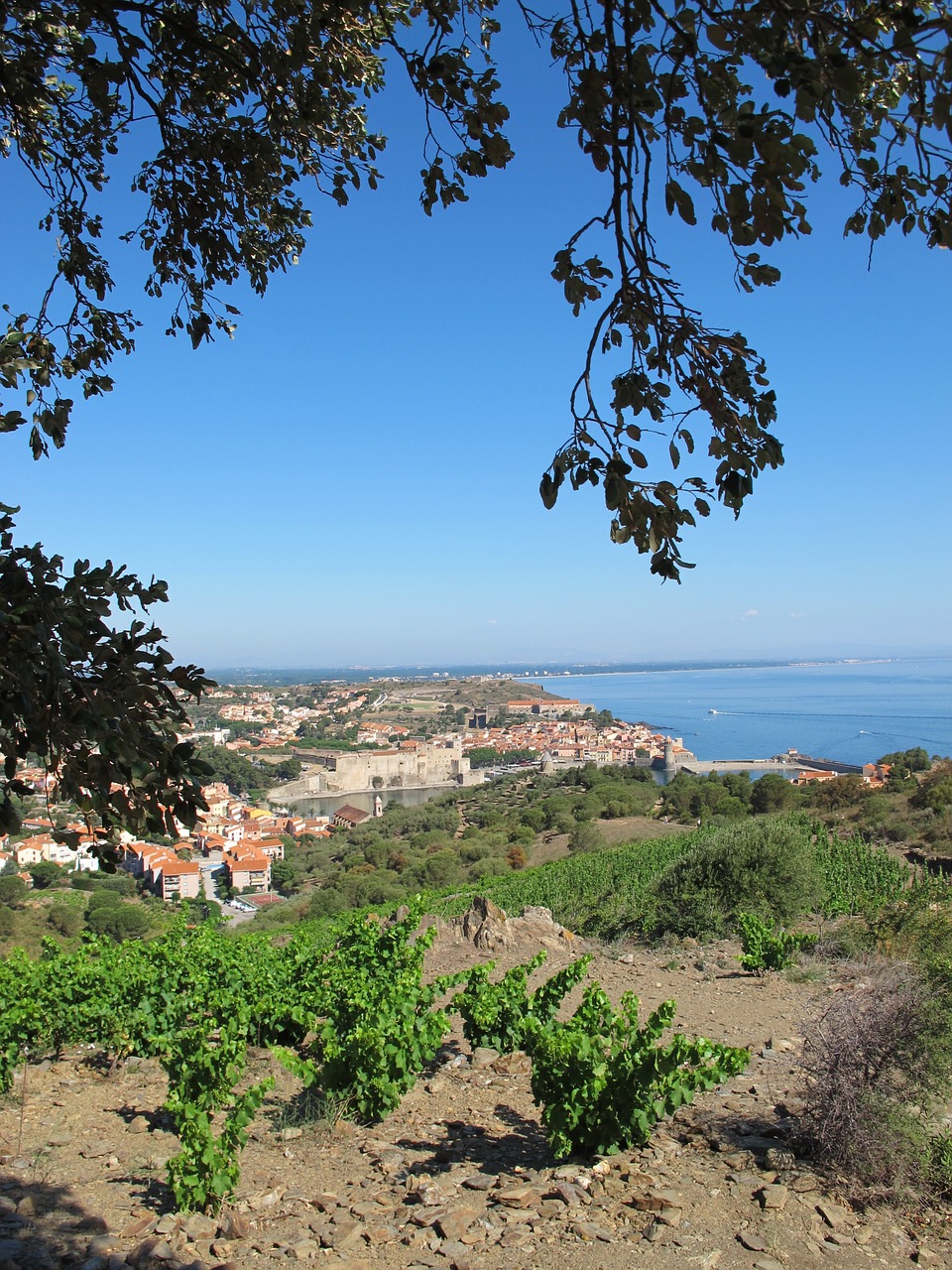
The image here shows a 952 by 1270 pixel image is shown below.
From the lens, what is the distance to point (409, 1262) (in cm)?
324

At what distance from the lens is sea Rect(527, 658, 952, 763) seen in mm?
55812

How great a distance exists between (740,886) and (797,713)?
264ft

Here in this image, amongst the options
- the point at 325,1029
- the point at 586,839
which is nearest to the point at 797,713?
the point at 586,839

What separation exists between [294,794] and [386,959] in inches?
1816

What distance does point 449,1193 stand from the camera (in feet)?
12.6

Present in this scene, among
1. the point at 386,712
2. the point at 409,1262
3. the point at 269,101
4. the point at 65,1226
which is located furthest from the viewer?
the point at 386,712

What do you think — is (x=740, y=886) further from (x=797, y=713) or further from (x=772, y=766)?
(x=797, y=713)

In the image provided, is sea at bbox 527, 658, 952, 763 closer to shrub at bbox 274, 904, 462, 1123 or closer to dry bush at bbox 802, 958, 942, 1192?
shrub at bbox 274, 904, 462, 1123

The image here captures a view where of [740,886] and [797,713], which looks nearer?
[740,886]

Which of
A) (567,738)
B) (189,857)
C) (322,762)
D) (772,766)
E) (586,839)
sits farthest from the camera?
(567,738)

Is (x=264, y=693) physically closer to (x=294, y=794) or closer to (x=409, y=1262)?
(x=294, y=794)

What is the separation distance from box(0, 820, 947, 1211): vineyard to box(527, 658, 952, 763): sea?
44.6 metres

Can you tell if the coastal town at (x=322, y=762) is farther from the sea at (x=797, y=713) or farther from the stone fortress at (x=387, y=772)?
the sea at (x=797, y=713)

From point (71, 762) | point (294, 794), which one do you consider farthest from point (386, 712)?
point (71, 762)
